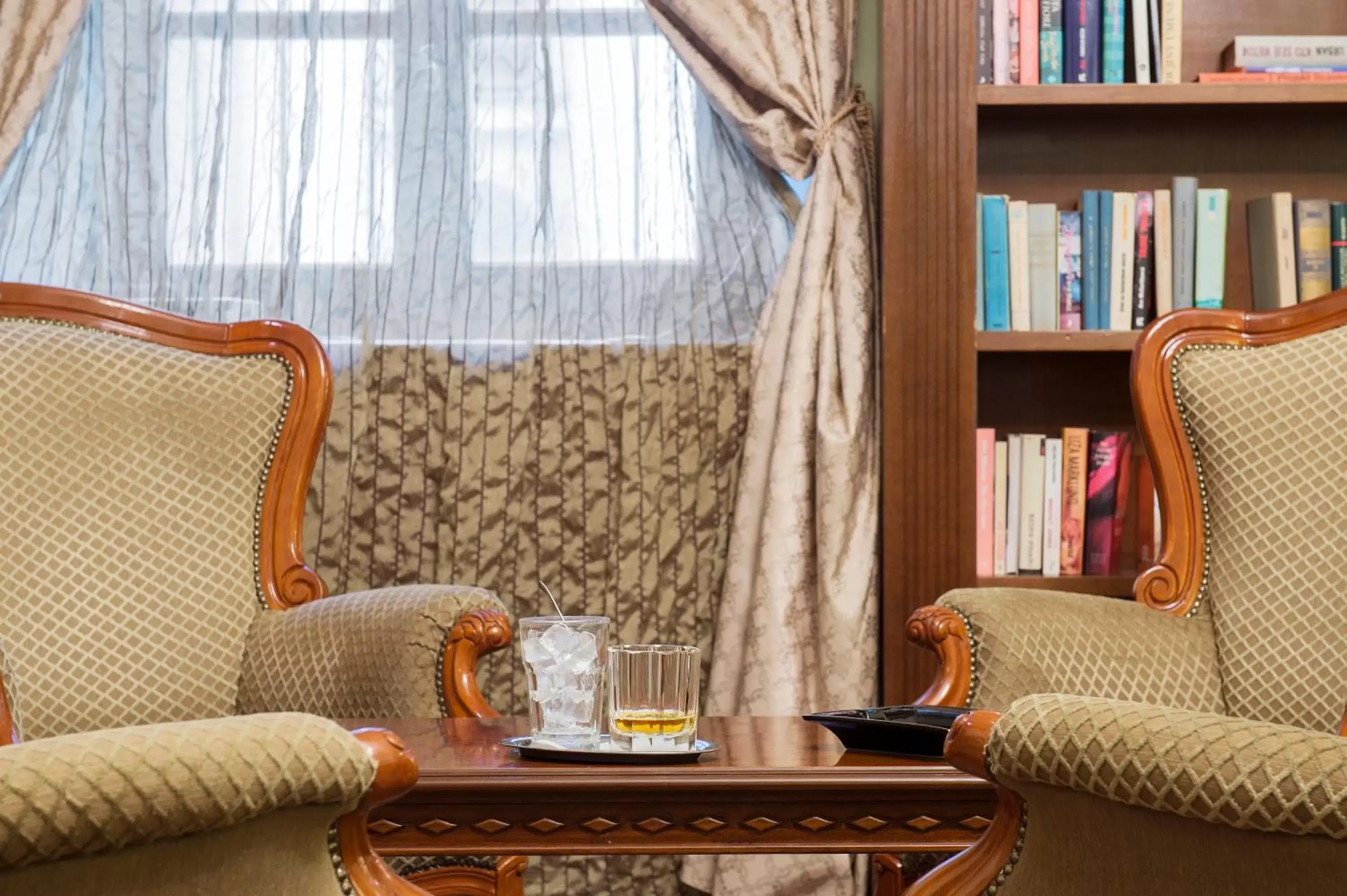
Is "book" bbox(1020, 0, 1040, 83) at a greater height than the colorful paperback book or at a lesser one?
greater

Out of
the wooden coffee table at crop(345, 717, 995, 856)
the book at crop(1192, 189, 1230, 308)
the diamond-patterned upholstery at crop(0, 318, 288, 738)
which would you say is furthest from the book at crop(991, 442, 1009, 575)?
the wooden coffee table at crop(345, 717, 995, 856)

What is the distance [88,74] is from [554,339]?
1.02m

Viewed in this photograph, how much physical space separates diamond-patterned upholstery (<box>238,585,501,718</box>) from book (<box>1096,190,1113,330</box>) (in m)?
1.33

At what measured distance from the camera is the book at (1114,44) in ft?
8.23

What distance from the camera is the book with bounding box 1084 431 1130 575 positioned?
8.25 ft

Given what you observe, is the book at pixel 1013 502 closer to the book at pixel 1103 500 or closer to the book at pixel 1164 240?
the book at pixel 1103 500

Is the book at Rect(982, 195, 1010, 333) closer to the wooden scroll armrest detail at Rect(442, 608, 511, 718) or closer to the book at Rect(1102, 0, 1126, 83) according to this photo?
the book at Rect(1102, 0, 1126, 83)

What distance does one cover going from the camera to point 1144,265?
253 centimetres

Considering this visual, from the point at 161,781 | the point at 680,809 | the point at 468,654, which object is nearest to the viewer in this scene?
the point at 161,781

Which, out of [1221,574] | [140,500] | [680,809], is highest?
[140,500]

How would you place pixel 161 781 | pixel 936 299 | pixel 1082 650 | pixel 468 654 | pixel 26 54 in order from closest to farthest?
pixel 161 781 < pixel 468 654 < pixel 1082 650 < pixel 936 299 < pixel 26 54

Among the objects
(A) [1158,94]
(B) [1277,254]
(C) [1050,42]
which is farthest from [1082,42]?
(B) [1277,254]

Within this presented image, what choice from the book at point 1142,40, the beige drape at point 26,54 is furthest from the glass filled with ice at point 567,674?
the beige drape at point 26,54

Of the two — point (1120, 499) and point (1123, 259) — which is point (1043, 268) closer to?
point (1123, 259)
